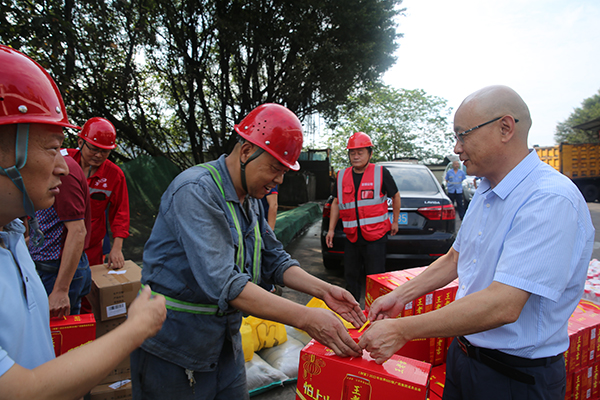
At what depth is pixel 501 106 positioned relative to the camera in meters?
1.49

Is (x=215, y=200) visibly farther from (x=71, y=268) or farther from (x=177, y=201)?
(x=71, y=268)

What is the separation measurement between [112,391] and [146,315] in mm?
2258

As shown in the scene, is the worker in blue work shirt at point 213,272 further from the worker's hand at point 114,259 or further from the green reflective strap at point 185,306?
the worker's hand at point 114,259

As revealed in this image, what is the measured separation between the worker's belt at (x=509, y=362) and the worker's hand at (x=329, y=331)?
578 millimetres

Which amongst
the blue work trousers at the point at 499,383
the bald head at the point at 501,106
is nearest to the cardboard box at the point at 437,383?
the blue work trousers at the point at 499,383

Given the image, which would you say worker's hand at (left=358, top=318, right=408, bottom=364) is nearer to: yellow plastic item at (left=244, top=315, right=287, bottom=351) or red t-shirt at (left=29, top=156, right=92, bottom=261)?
yellow plastic item at (left=244, top=315, right=287, bottom=351)

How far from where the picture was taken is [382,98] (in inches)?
1388

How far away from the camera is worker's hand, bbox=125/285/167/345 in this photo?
96 cm

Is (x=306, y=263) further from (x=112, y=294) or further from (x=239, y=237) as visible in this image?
(x=239, y=237)

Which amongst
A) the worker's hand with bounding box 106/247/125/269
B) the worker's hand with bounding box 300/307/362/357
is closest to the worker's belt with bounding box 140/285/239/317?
the worker's hand with bounding box 300/307/362/357

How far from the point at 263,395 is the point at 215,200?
2106mm

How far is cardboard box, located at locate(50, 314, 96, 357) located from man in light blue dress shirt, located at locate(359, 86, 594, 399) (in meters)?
1.65

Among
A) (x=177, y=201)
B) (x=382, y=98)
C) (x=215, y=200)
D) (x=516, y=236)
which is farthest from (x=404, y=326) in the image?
(x=382, y=98)

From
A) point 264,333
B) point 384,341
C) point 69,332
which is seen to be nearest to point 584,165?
point 264,333
